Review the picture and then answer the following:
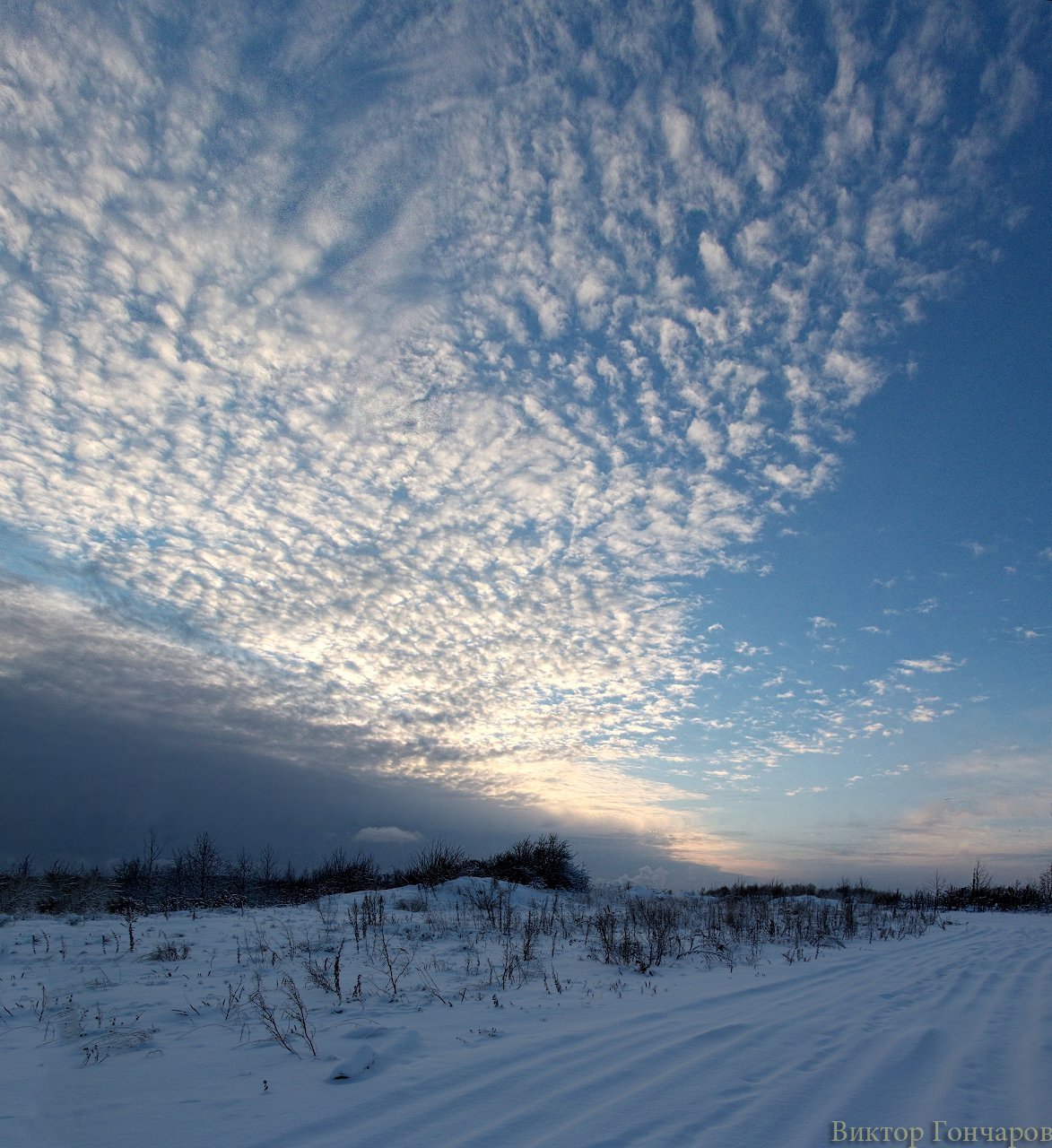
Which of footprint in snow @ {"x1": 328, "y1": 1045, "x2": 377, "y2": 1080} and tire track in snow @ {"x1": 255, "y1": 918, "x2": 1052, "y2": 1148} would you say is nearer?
tire track in snow @ {"x1": 255, "y1": 918, "x2": 1052, "y2": 1148}

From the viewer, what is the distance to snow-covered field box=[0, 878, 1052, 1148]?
3.33 metres

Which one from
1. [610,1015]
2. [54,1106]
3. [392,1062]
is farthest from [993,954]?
[54,1106]

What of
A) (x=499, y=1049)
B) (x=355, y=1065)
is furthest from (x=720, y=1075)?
(x=355, y=1065)

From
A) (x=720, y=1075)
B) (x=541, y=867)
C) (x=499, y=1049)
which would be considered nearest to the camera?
(x=720, y=1075)

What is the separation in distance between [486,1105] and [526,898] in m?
15.5

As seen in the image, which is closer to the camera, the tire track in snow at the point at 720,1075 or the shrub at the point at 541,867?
the tire track in snow at the point at 720,1075

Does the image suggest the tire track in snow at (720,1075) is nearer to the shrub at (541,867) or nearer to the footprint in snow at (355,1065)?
the footprint in snow at (355,1065)

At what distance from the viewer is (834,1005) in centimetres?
614

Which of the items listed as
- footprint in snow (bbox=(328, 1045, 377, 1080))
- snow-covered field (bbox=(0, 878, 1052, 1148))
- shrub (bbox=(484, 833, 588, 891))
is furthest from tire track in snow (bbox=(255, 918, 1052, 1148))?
shrub (bbox=(484, 833, 588, 891))

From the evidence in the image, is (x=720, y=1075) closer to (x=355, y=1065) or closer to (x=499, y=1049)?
(x=499, y=1049)

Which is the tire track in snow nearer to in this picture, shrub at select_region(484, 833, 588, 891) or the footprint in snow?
the footprint in snow

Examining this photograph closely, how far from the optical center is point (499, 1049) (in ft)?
15.1

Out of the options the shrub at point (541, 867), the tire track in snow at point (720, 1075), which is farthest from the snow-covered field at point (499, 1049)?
the shrub at point (541, 867)

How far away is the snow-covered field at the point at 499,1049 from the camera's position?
3.33 m
